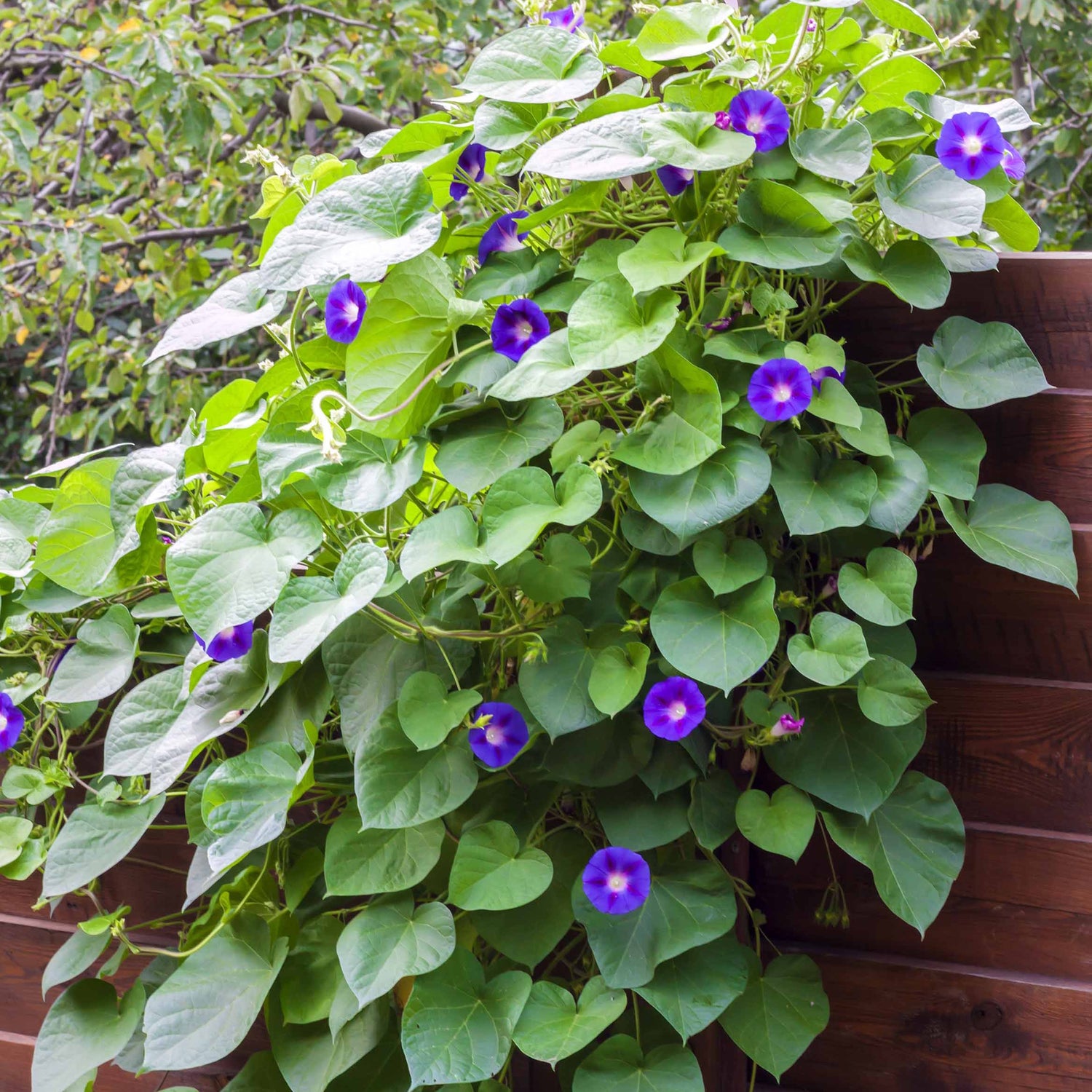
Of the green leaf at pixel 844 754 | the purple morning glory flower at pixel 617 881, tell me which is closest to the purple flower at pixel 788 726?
the green leaf at pixel 844 754

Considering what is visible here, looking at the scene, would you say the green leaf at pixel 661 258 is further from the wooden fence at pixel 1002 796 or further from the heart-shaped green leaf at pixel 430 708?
the heart-shaped green leaf at pixel 430 708

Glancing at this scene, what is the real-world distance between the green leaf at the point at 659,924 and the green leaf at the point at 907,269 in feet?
1.56

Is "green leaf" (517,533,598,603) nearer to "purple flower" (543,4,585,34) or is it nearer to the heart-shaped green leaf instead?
the heart-shaped green leaf

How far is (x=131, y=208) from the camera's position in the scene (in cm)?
315

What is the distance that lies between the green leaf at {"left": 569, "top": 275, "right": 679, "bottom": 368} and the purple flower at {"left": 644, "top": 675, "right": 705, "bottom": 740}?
24cm

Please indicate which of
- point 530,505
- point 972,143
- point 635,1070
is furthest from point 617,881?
point 972,143

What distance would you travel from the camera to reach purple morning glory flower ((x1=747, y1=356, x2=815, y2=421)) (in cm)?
78

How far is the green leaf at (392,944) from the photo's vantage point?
31.3 inches

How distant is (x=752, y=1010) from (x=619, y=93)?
2.46 ft

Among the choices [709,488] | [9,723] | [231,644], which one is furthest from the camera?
[9,723]

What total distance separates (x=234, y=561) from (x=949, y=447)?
58 centimetres

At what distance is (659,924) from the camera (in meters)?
0.82

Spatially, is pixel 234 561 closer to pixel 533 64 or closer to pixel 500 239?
pixel 500 239

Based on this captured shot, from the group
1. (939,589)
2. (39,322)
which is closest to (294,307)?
(939,589)
